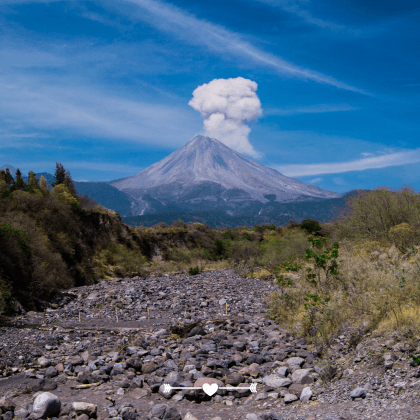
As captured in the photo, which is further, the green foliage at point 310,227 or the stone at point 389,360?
the green foliage at point 310,227

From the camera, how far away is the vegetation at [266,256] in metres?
7.56

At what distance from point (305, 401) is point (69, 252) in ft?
62.1

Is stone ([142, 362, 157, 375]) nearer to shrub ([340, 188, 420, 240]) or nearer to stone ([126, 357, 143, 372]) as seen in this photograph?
stone ([126, 357, 143, 372])

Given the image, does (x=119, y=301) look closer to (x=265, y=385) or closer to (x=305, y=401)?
(x=265, y=385)

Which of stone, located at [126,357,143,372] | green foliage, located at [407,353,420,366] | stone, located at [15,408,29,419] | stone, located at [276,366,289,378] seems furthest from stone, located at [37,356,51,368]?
green foliage, located at [407,353,420,366]

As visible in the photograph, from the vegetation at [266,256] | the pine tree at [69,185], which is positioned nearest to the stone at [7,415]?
the vegetation at [266,256]

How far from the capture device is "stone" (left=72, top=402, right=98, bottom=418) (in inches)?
194

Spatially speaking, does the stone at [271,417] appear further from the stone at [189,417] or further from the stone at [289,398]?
the stone at [189,417]

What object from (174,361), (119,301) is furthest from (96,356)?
(119,301)

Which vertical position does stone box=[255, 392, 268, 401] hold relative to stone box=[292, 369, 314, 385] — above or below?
below

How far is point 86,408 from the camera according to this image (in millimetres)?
4973

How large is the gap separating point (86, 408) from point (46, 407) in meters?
0.59

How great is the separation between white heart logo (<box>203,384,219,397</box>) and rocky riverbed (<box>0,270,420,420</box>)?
9cm

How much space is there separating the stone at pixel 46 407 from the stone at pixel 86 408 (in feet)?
0.85
